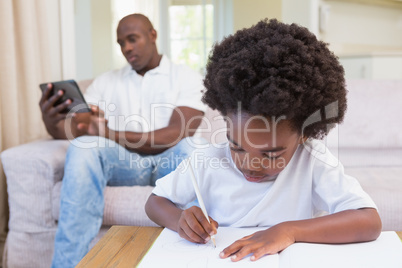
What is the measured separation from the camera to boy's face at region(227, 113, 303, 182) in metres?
0.82

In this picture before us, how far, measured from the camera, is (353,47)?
351cm

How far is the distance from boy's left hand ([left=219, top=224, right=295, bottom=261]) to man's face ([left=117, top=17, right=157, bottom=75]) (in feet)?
4.09

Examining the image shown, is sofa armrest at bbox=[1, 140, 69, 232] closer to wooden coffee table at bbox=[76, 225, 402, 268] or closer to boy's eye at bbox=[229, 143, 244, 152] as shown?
wooden coffee table at bbox=[76, 225, 402, 268]

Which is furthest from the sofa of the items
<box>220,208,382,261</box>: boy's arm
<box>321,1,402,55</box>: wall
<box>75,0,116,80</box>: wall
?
<box>321,1,402,55</box>: wall

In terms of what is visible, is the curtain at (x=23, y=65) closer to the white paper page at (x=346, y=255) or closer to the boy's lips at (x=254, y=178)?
the boy's lips at (x=254, y=178)

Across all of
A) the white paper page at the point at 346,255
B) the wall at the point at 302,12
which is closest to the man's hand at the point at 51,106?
the white paper page at the point at 346,255

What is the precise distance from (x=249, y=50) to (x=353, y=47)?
2.93 metres

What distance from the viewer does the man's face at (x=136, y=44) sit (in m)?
1.88

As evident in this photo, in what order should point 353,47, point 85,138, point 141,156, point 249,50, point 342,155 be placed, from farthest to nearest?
point 353,47, point 342,155, point 141,156, point 85,138, point 249,50

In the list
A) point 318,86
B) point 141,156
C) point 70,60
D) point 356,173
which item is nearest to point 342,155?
point 356,173

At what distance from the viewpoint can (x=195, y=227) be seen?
31.1 inches

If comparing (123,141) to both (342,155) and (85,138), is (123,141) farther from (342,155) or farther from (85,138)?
(342,155)

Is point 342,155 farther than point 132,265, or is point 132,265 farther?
point 342,155

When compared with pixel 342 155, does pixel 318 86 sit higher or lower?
higher
